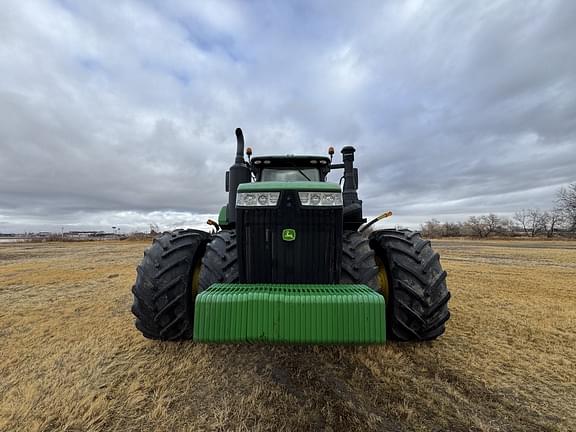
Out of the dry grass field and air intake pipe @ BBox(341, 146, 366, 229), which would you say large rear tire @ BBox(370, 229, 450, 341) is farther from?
air intake pipe @ BBox(341, 146, 366, 229)

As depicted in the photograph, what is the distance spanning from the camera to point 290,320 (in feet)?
6.37

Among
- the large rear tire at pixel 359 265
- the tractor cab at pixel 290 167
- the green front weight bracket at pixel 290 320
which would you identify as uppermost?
the tractor cab at pixel 290 167

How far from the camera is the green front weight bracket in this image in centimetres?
194

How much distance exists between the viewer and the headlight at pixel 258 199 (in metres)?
2.70

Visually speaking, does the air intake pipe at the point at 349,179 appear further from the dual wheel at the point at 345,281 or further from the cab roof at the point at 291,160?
the dual wheel at the point at 345,281

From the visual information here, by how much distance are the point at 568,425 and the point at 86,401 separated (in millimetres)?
3546

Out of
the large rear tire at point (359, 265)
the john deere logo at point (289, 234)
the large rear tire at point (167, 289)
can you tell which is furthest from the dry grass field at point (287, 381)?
the john deere logo at point (289, 234)

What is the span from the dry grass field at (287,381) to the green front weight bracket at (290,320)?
0.64 meters

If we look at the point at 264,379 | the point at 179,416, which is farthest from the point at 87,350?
the point at 264,379

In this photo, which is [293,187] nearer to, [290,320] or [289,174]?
[290,320]

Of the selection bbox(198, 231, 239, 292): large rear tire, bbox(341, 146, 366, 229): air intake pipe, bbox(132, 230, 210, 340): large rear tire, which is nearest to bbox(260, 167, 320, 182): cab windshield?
bbox(341, 146, 366, 229): air intake pipe

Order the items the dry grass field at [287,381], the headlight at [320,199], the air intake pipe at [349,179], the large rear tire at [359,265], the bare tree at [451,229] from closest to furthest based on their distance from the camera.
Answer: the dry grass field at [287,381] → the headlight at [320,199] → the large rear tire at [359,265] → the air intake pipe at [349,179] → the bare tree at [451,229]

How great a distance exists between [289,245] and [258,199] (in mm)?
531

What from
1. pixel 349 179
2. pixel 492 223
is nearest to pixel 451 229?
pixel 492 223
